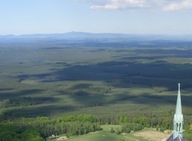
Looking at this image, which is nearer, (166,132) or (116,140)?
(116,140)

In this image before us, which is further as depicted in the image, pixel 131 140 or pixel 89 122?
pixel 89 122

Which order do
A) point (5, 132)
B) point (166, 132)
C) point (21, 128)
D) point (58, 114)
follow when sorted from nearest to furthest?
point (5, 132) < point (21, 128) < point (166, 132) < point (58, 114)

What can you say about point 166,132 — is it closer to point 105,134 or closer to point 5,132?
point 105,134

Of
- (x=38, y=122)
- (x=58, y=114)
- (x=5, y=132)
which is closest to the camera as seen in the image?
(x=5, y=132)

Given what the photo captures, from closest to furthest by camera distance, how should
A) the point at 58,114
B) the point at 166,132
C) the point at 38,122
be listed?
the point at 166,132, the point at 38,122, the point at 58,114

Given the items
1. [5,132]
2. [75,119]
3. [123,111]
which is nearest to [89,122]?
[75,119]

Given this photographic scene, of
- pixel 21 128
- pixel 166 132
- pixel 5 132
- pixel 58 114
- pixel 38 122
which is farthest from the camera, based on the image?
pixel 58 114

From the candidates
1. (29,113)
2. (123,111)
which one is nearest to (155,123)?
(123,111)

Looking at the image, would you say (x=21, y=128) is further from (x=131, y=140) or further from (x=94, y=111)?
(x=94, y=111)

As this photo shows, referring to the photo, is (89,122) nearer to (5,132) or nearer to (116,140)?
(116,140)
